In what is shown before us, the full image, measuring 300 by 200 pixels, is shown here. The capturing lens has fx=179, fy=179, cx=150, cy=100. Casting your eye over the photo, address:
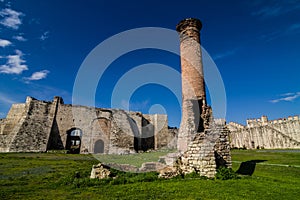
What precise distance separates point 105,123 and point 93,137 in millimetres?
2715

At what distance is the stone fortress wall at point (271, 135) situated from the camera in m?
25.2

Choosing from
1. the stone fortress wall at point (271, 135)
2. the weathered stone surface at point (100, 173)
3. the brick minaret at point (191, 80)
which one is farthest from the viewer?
the stone fortress wall at point (271, 135)

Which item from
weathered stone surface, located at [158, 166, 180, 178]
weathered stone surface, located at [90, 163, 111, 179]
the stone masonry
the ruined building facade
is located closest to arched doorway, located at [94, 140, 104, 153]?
the ruined building facade

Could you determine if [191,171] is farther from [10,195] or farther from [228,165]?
[10,195]

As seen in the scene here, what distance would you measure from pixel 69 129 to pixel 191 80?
773 inches

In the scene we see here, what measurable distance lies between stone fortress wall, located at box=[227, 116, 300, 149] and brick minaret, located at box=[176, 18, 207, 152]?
70.7 feet

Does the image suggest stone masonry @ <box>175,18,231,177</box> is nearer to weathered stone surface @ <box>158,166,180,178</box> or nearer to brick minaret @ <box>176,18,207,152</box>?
brick minaret @ <box>176,18,207,152</box>

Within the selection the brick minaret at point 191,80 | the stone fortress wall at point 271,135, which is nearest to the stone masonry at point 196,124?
the brick minaret at point 191,80

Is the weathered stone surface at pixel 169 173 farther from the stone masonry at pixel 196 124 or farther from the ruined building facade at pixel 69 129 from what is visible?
the ruined building facade at pixel 69 129

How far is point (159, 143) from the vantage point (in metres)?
31.2

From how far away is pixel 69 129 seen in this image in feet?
81.3

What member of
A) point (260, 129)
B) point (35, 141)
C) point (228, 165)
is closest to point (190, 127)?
point (228, 165)

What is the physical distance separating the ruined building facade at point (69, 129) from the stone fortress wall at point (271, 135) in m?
16.3

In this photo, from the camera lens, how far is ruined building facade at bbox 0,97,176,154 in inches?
853
